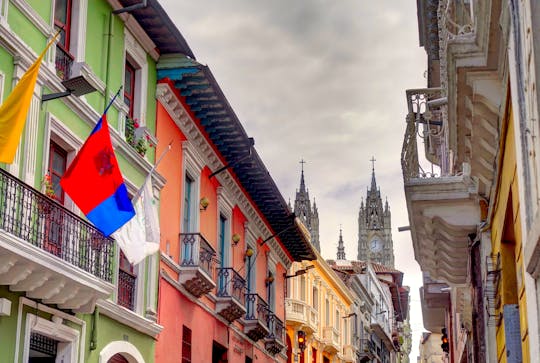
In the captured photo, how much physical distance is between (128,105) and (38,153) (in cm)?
422

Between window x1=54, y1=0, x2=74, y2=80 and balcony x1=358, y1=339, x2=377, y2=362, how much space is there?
3851cm

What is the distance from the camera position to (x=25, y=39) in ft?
42.8

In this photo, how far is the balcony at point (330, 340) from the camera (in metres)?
39.9

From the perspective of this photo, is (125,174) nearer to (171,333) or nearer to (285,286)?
(171,333)

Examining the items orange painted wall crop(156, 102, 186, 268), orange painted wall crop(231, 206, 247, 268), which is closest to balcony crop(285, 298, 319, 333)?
orange painted wall crop(231, 206, 247, 268)

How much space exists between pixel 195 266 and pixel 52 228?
6.51m

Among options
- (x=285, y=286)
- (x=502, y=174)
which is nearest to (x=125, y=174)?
(x=502, y=174)

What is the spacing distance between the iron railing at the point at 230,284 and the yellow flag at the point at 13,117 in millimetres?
11611

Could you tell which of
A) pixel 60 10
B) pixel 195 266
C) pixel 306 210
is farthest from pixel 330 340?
pixel 306 210

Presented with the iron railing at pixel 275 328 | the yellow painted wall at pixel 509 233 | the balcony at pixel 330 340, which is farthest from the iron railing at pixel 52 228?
the balcony at pixel 330 340

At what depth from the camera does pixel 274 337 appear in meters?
28.1

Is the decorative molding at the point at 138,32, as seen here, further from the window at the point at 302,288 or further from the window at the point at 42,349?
the window at the point at 302,288

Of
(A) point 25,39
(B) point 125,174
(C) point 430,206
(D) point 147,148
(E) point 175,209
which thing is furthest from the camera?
(E) point 175,209

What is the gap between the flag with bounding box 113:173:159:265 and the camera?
13.3 meters
